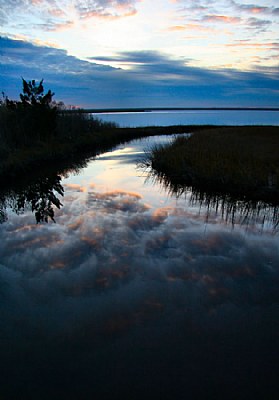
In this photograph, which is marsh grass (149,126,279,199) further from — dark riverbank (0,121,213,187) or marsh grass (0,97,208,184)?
marsh grass (0,97,208,184)

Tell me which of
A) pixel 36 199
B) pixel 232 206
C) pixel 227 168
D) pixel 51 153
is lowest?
pixel 36 199

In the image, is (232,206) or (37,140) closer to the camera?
(232,206)

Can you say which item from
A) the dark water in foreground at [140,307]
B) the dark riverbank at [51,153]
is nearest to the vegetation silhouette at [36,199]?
the dark water in foreground at [140,307]

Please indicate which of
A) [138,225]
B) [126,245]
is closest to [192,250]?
[126,245]

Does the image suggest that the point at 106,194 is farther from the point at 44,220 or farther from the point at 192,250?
the point at 192,250

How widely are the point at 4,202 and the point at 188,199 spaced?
22.3ft

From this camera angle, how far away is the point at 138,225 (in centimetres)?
917

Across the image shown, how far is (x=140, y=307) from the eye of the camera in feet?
17.4

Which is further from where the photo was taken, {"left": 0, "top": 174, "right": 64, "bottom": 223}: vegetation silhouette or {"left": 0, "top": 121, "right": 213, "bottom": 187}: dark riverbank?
{"left": 0, "top": 121, "right": 213, "bottom": 187}: dark riverbank

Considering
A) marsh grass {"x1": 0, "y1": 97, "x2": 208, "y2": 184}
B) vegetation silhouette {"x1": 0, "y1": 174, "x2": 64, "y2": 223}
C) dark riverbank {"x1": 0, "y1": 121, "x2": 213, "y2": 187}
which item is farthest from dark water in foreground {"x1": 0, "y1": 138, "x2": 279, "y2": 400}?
marsh grass {"x1": 0, "y1": 97, "x2": 208, "y2": 184}

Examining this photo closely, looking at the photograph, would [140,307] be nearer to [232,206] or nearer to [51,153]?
[232,206]

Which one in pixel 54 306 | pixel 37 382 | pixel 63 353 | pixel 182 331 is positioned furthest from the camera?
pixel 54 306

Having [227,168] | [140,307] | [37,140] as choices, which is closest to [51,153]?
[37,140]

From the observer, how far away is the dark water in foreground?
3.85 metres
